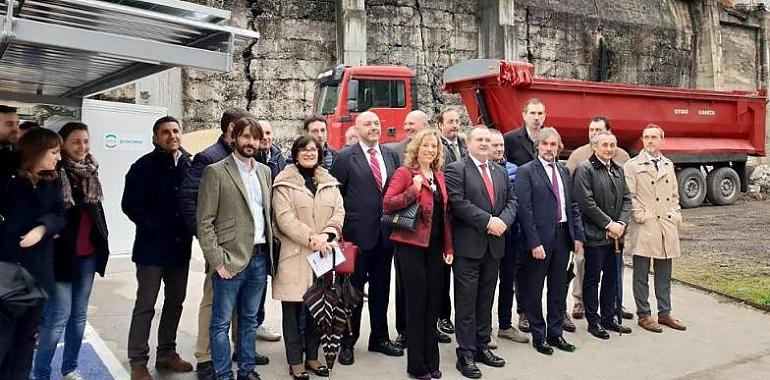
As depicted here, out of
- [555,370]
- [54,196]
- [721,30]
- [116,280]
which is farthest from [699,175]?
[54,196]

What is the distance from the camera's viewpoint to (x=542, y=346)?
4.64 metres

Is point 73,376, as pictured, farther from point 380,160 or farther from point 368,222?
point 380,160

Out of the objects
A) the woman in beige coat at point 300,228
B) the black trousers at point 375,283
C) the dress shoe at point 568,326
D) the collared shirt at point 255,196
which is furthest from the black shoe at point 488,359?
the collared shirt at point 255,196

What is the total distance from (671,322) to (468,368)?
2.31 m

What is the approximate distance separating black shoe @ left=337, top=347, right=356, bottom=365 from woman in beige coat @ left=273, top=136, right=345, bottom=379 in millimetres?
272

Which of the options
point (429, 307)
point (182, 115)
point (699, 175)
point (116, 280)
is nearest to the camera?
point (429, 307)

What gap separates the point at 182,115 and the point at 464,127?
259 inches

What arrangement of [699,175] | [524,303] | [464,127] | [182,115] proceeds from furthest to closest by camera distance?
[464,127] → [699,175] → [182,115] → [524,303]

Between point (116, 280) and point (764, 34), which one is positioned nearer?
point (116, 280)

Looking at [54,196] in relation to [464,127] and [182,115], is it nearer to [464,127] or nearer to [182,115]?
[182,115]

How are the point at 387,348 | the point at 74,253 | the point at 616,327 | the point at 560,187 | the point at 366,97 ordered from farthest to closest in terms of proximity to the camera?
the point at 366,97
the point at 616,327
the point at 560,187
the point at 387,348
the point at 74,253

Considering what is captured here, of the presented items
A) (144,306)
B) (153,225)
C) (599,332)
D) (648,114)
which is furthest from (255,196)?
(648,114)

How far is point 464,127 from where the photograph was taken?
14.8 metres

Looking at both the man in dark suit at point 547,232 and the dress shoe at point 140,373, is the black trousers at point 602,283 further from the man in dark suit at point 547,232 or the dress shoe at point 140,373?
the dress shoe at point 140,373
